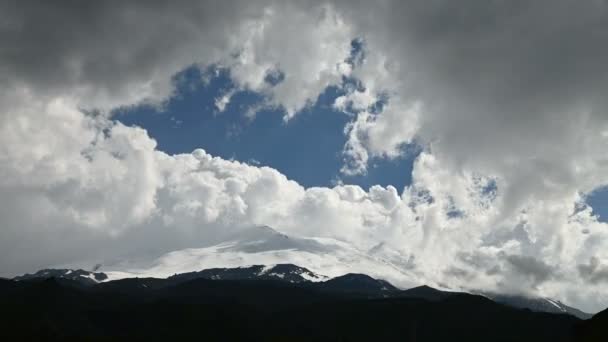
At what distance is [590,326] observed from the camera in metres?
166
